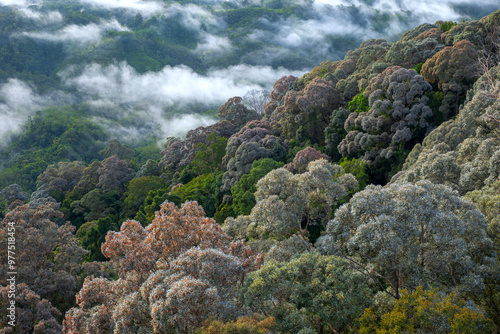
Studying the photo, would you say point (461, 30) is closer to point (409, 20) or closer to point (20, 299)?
point (20, 299)

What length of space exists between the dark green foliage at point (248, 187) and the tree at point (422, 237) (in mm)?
17342

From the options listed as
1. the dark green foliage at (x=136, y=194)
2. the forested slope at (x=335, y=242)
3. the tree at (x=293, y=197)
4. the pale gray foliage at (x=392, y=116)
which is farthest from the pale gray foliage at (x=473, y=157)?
the dark green foliage at (x=136, y=194)

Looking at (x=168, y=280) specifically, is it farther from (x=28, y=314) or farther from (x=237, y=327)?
(x=28, y=314)

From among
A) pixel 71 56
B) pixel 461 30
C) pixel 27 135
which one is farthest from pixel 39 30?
pixel 461 30

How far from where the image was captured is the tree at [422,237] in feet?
35.4

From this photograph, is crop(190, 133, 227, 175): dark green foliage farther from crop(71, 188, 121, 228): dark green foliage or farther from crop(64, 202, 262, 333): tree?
crop(64, 202, 262, 333): tree

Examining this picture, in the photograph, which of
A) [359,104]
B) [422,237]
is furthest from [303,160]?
[422,237]

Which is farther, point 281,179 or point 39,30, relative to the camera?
point 39,30

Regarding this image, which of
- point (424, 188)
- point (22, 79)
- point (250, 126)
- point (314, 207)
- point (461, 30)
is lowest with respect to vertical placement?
point (22, 79)

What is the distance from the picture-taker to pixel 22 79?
122 m

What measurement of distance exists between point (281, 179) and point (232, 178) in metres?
18.7

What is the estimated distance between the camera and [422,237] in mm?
11617

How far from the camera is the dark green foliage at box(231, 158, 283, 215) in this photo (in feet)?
96.1

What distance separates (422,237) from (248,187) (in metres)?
20.8
